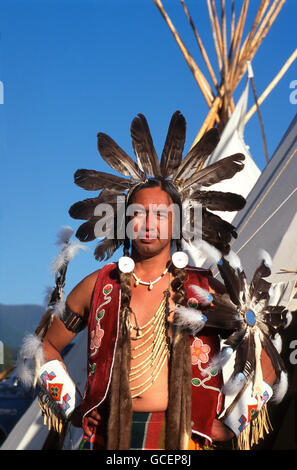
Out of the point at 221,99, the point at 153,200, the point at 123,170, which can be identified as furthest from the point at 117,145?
the point at 221,99

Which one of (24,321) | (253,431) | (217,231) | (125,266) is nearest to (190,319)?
(125,266)

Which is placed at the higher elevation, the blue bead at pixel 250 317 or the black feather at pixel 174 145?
the black feather at pixel 174 145

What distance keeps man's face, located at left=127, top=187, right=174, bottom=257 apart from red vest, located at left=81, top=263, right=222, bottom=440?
0.60 ft

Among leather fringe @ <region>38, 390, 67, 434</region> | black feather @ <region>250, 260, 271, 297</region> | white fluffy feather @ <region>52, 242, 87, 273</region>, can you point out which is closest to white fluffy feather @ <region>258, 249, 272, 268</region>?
black feather @ <region>250, 260, 271, 297</region>

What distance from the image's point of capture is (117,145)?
2.35 m

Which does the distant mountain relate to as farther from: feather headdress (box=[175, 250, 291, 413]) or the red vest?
feather headdress (box=[175, 250, 291, 413])

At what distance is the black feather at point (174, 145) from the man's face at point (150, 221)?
0.15 meters

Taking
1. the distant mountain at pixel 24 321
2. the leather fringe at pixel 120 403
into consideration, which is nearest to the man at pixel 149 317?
the leather fringe at pixel 120 403

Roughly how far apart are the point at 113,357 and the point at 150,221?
0.52m

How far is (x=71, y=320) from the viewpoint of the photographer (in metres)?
Answer: 2.29

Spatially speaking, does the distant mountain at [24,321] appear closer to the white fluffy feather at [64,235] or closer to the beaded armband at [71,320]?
the beaded armband at [71,320]

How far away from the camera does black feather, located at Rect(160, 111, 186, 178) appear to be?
231cm

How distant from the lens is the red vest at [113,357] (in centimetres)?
202

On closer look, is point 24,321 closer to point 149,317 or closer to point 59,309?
point 59,309
